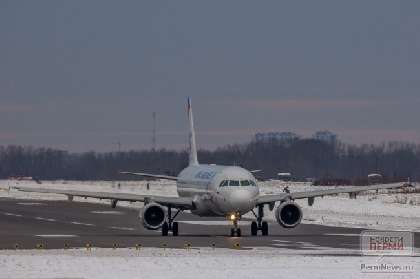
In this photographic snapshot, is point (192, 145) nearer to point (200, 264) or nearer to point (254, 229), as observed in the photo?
point (254, 229)

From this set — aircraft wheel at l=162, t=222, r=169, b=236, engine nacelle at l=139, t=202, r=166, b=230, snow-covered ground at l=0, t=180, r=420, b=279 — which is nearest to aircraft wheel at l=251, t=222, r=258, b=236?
aircraft wheel at l=162, t=222, r=169, b=236

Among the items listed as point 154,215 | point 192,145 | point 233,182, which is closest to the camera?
point 233,182

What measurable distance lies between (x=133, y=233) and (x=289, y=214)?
7.92 m

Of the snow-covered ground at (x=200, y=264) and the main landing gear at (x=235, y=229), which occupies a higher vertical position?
the main landing gear at (x=235, y=229)

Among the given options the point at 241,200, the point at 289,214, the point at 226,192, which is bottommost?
the point at 289,214

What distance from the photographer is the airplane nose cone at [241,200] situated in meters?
47.2

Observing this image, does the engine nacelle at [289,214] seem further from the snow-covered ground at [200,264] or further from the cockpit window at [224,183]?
the snow-covered ground at [200,264]

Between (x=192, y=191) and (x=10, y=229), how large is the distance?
1036cm

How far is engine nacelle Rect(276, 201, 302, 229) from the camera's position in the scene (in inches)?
1953

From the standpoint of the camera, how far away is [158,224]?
48.8 metres

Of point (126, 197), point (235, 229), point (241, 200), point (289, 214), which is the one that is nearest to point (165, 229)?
point (126, 197)

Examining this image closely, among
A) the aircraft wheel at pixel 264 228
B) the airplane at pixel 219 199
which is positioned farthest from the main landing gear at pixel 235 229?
the aircraft wheel at pixel 264 228

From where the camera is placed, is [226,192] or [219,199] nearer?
[226,192]

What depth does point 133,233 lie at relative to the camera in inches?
2060
